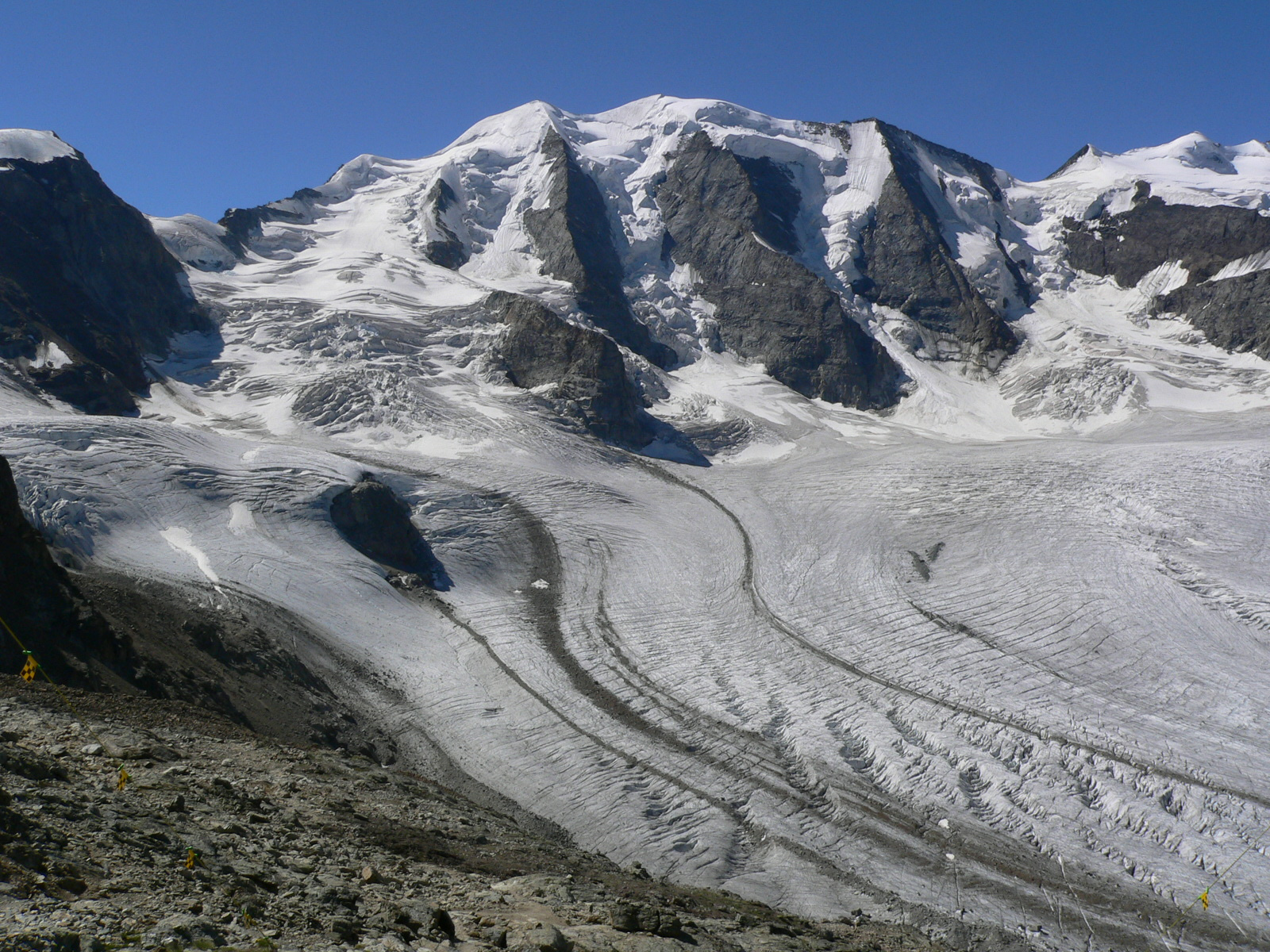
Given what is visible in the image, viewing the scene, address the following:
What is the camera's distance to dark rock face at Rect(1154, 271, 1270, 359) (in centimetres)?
5262

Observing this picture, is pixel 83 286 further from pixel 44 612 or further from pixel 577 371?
pixel 44 612

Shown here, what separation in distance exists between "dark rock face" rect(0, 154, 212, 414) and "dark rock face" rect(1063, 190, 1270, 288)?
202ft

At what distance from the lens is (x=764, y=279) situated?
210 ft

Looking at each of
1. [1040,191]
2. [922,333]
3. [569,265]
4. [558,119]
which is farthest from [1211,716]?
[558,119]

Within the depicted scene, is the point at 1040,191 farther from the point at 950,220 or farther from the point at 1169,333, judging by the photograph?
the point at 1169,333

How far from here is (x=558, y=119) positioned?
279ft

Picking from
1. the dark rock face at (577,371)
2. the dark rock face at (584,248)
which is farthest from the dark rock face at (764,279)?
the dark rock face at (577,371)

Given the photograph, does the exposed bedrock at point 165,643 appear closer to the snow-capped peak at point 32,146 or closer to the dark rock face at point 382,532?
the dark rock face at point 382,532

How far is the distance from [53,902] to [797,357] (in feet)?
183

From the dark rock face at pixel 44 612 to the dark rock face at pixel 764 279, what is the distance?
4669 centimetres

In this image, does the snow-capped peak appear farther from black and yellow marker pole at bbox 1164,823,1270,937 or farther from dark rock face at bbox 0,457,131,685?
black and yellow marker pole at bbox 1164,823,1270,937

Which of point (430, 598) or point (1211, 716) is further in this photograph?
point (430, 598)

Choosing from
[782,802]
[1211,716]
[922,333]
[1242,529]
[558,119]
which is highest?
[558,119]

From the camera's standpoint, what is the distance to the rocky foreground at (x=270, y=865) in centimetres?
645
